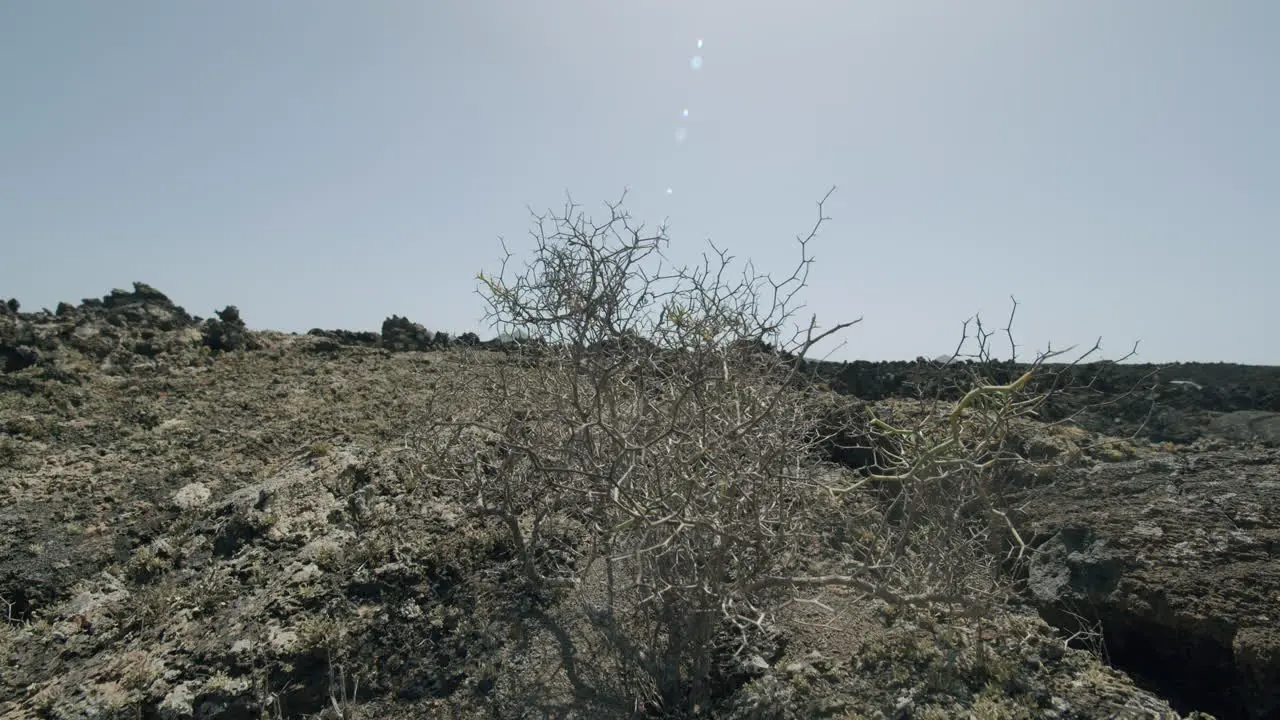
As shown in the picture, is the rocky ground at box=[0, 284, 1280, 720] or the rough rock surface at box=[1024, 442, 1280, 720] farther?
the rocky ground at box=[0, 284, 1280, 720]

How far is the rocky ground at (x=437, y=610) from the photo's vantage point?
12.3 ft

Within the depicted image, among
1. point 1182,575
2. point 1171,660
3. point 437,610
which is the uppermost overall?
point 1182,575

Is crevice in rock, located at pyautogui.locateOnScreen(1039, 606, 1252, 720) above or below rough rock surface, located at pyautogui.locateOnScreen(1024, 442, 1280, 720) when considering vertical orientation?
below

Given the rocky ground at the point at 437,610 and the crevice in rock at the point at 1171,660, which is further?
the rocky ground at the point at 437,610

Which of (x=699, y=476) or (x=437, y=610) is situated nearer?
(x=699, y=476)

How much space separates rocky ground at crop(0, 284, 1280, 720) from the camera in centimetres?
374

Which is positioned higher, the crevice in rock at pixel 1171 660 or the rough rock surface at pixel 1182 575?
the rough rock surface at pixel 1182 575

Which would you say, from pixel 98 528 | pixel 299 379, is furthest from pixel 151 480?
pixel 299 379

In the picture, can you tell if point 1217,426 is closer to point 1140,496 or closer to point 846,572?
point 1140,496

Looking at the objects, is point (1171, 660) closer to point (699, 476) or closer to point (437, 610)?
point (699, 476)

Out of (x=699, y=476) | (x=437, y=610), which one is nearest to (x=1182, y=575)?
(x=699, y=476)

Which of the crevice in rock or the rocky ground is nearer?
the crevice in rock

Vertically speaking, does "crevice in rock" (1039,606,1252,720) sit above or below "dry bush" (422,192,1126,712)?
below

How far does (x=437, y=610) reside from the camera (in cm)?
479
